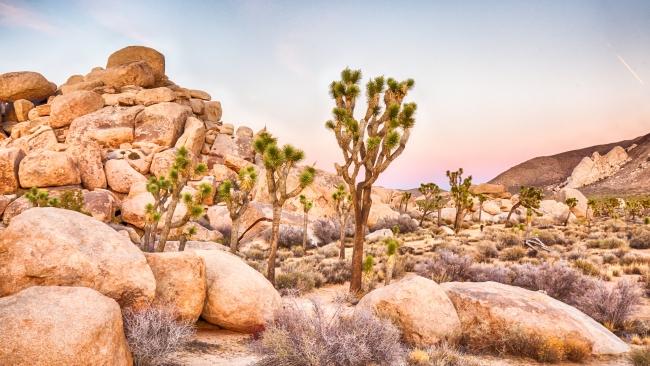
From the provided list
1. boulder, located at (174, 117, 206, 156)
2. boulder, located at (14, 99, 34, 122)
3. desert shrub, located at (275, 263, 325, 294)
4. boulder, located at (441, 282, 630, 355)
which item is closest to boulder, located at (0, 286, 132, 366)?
boulder, located at (441, 282, 630, 355)

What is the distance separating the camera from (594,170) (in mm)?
117750

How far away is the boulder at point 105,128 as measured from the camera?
3697 cm

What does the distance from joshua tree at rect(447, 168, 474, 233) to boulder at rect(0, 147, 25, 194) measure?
33062 millimetres

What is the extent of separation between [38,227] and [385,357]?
5226 millimetres

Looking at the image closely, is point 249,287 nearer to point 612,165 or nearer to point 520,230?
point 520,230

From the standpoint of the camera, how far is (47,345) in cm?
387

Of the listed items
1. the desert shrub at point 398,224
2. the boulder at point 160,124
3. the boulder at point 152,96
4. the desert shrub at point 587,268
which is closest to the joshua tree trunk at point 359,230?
the desert shrub at point 587,268

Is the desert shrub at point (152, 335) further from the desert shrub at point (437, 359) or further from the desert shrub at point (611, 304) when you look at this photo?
the desert shrub at point (611, 304)

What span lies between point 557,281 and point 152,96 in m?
42.1

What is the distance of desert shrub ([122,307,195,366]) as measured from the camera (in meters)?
5.02

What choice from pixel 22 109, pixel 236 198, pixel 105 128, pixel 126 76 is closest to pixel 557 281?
pixel 236 198

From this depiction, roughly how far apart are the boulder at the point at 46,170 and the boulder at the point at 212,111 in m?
19.3

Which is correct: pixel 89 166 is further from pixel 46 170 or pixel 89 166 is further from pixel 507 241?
pixel 507 241

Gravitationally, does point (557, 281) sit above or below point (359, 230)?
below
